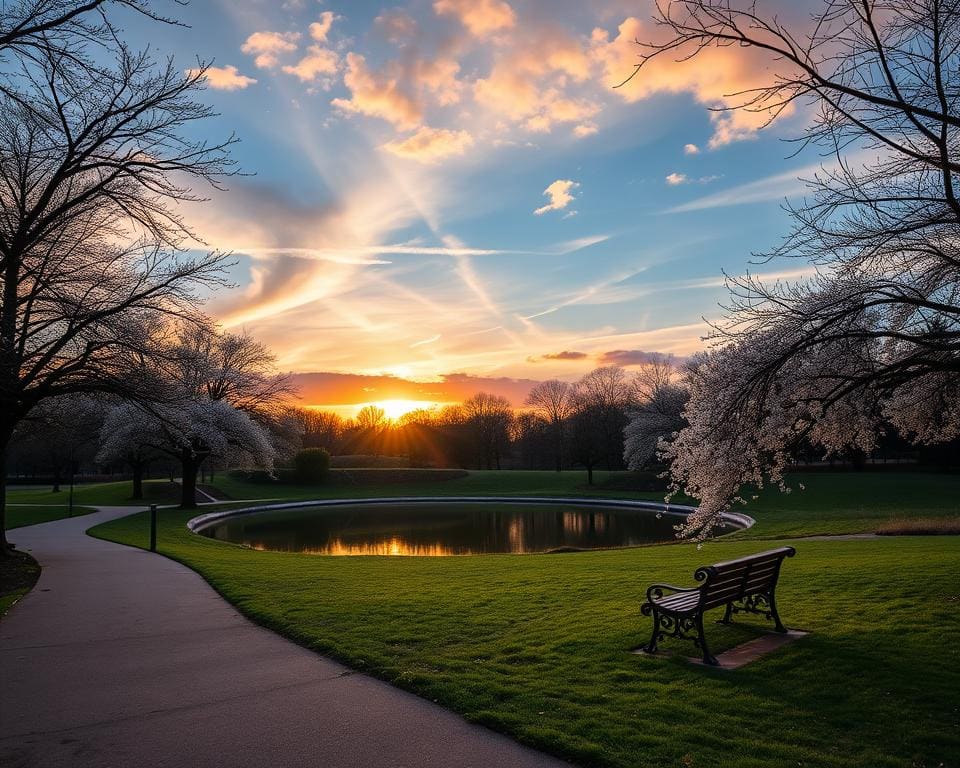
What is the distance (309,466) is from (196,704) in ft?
163

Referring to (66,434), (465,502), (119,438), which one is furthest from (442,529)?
(66,434)

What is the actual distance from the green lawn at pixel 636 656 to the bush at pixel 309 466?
39833 millimetres

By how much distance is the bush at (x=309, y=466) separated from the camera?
53750 millimetres

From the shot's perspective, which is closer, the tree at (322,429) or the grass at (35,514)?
the grass at (35,514)

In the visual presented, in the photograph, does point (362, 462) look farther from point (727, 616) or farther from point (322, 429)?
point (727, 616)

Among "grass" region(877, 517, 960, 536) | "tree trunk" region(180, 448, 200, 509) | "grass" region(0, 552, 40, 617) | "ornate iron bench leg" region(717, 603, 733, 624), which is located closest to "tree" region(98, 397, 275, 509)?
"tree trunk" region(180, 448, 200, 509)

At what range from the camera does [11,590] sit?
37.8ft

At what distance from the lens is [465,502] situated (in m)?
44.6

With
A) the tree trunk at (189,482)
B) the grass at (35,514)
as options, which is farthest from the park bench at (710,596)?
the tree trunk at (189,482)

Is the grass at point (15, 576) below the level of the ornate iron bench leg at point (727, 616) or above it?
below

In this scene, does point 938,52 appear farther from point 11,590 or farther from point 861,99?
point 11,590

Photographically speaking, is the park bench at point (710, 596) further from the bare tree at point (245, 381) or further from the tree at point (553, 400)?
the tree at point (553, 400)

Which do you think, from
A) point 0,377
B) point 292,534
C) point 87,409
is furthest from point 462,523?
point 0,377

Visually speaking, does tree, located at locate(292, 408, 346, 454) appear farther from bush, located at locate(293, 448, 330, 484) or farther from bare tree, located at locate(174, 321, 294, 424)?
bare tree, located at locate(174, 321, 294, 424)
